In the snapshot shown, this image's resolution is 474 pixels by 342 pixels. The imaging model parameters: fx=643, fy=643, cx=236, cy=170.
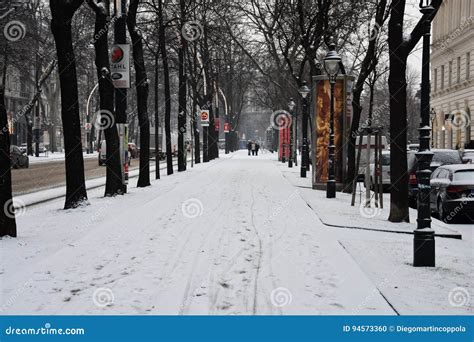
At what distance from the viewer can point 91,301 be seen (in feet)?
20.6

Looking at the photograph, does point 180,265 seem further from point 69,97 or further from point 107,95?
point 107,95

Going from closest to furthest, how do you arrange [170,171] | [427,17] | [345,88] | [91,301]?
1. [91,301]
2. [427,17]
3. [345,88]
4. [170,171]

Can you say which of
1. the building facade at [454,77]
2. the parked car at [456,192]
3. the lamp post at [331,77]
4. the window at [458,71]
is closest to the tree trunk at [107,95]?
the lamp post at [331,77]

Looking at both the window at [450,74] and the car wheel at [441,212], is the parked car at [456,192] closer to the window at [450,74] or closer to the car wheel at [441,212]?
the car wheel at [441,212]

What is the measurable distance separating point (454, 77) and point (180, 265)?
54.7 metres

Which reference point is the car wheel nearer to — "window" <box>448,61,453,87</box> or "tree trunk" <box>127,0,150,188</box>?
"tree trunk" <box>127,0,150,188</box>

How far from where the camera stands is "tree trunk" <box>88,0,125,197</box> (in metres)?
→ 16.6

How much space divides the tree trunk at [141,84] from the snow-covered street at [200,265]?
7289mm

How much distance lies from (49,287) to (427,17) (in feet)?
20.0

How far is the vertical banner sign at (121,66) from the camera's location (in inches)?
702

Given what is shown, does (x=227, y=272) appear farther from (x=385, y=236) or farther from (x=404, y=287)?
(x=385, y=236)

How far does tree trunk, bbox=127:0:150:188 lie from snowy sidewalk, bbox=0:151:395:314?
23.7 ft

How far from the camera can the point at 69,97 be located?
13617 millimetres
